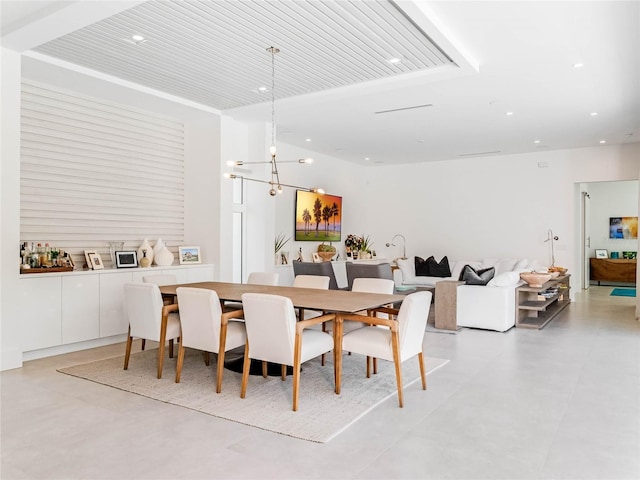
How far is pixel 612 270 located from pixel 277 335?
439 inches

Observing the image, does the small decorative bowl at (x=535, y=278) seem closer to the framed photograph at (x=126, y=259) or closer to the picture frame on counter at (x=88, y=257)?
the framed photograph at (x=126, y=259)

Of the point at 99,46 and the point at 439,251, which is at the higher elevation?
the point at 99,46

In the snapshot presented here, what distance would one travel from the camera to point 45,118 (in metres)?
5.21

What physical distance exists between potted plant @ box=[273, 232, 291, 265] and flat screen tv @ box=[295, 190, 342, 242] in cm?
37

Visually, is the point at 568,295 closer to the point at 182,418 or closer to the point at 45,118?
the point at 182,418

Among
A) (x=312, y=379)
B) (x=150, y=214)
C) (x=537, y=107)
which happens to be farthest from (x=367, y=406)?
(x=537, y=107)

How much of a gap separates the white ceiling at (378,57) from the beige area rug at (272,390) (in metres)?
2.92

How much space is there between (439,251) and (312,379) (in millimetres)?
6957

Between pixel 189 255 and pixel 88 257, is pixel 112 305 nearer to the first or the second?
pixel 88 257

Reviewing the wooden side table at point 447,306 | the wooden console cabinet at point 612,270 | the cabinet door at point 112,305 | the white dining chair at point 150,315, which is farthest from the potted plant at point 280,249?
the wooden console cabinet at point 612,270

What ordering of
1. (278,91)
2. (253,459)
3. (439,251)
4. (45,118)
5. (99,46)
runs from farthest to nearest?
1. (439,251)
2. (278,91)
3. (45,118)
4. (99,46)
5. (253,459)

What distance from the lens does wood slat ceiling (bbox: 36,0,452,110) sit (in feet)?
12.1

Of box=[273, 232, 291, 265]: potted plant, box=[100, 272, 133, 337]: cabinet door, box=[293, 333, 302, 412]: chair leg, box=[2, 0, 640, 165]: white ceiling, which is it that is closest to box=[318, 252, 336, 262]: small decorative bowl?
box=[273, 232, 291, 265]: potted plant

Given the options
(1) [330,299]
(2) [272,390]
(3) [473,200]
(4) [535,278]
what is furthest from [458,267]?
(2) [272,390]
